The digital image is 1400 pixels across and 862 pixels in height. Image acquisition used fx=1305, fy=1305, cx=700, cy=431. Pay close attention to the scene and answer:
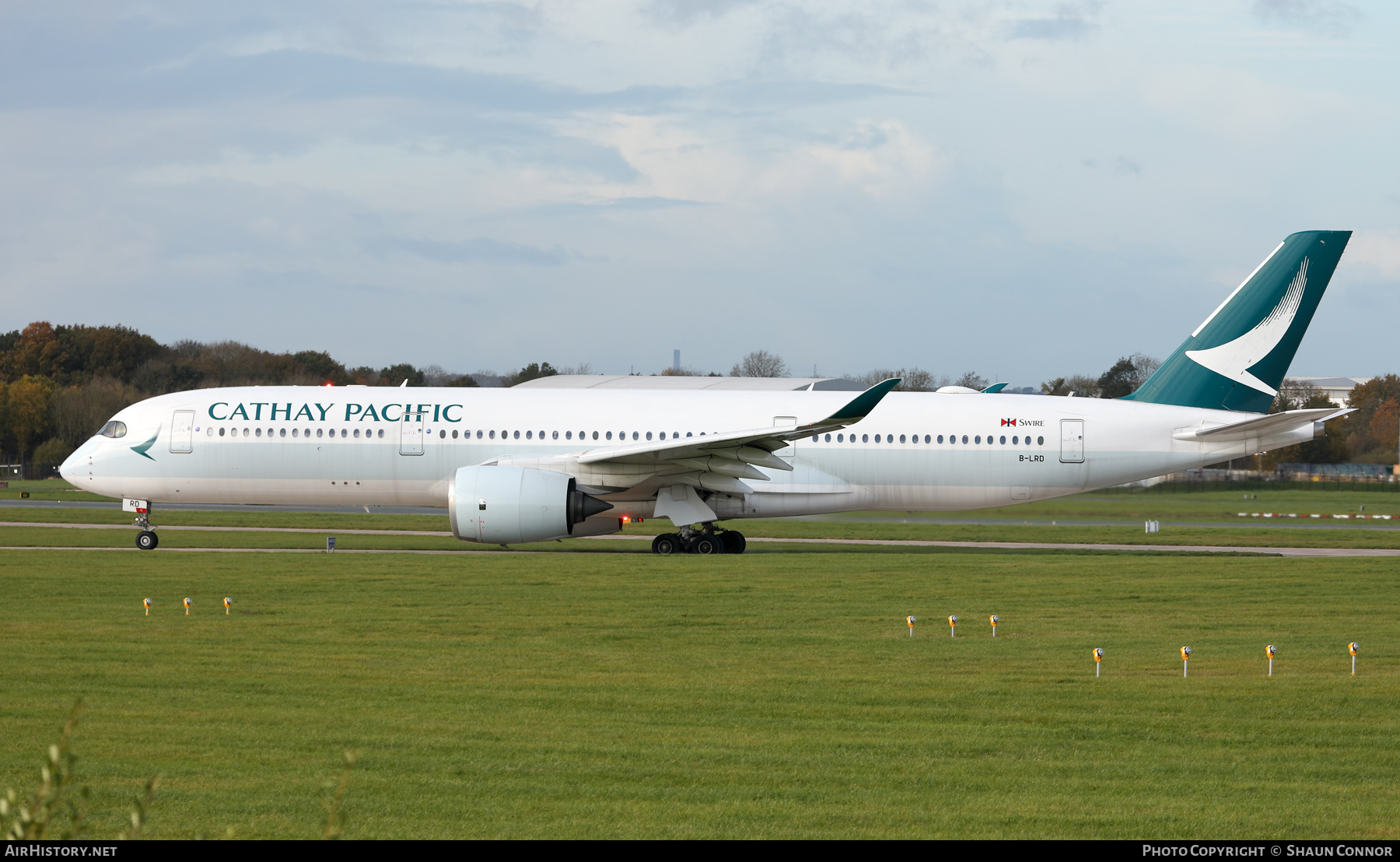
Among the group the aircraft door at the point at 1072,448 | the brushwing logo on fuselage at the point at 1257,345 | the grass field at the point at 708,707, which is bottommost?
the grass field at the point at 708,707

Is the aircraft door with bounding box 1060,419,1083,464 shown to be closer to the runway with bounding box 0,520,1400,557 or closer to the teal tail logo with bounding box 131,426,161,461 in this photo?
the runway with bounding box 0,520,1400,557

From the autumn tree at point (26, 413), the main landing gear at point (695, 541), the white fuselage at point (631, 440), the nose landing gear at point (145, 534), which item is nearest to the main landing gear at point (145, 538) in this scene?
the nose landing gear at point (145, 534)

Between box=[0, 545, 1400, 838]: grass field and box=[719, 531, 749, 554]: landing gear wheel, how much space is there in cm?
739

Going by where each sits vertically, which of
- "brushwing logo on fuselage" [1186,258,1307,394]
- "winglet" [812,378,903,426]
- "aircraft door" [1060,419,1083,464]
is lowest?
"aircraft door" [1060,419,1083,464]

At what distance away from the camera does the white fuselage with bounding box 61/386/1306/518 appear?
2928cm

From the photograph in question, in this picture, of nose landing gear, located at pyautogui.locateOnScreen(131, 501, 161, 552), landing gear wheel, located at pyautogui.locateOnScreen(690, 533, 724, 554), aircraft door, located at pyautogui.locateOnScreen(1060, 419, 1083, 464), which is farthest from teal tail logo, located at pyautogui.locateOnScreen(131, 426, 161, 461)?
aircraft door, located at pyautogui.locateOnScreen(1060, 419, 1083, 464)

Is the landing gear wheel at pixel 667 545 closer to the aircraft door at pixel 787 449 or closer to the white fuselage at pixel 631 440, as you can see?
the white fuselage at pixel 631 440

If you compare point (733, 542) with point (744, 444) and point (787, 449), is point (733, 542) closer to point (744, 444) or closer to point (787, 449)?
point (787, 449)

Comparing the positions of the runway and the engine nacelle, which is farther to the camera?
the runway

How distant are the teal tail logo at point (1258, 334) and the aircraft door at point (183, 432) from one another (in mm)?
22212

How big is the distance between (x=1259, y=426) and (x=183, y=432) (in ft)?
78.5

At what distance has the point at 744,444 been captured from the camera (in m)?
27.5

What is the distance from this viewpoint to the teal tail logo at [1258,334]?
1149 inches

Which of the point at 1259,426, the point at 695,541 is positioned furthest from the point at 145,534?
the point at 1259,426
